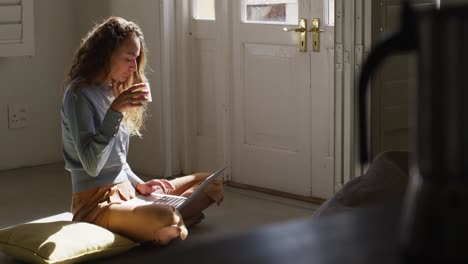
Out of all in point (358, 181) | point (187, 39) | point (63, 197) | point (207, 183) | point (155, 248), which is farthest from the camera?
point (187, 39)

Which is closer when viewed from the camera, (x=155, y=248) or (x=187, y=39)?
(x=155, y=248)

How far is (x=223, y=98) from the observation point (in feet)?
16.9

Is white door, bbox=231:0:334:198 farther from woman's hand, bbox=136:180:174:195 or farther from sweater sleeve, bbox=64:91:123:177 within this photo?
sweater sleeve, bbox=64:91:123:177

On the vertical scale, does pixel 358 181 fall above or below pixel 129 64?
below

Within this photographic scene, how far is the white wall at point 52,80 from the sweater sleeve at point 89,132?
1.83 meters

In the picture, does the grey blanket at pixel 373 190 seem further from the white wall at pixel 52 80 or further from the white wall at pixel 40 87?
the white wall at pixel 40 87

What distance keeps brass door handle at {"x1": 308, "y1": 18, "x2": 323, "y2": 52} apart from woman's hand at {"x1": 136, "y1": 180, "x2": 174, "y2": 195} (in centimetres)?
109

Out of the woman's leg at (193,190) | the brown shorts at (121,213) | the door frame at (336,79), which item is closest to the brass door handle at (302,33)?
the door frame at (336,79)

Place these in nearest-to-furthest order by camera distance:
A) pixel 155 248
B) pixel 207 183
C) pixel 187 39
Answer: pixel 155 248 < pixel 207 183 < pixel 187 39

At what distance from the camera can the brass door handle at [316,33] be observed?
4.57 meters

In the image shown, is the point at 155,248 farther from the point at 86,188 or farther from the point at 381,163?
the point at 381,163

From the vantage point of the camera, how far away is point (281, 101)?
191 inches

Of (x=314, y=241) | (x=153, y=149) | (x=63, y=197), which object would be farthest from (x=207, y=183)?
(x=314, y=241)

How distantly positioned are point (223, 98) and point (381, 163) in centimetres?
315
